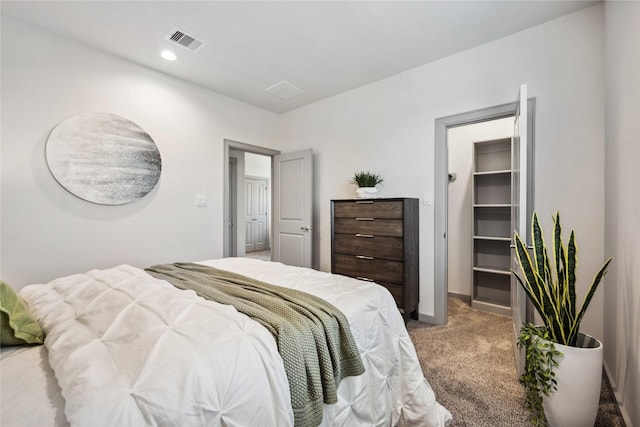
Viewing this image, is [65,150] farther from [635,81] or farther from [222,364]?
[635,81]

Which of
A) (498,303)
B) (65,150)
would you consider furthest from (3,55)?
(498,303)

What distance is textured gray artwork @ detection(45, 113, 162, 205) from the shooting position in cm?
233

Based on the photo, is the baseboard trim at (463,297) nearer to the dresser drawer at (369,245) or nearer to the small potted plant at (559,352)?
the dresser drawer at (369,245)

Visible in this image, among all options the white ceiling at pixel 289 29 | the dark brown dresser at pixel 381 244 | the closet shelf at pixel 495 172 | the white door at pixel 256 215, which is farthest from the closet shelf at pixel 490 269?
the white door at pixel 256 215

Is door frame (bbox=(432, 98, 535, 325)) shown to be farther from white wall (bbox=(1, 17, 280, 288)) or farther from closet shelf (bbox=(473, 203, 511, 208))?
white wall (bbox=(1, 17, 280, 288))

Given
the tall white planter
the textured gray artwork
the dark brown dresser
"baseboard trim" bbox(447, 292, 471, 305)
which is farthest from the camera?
"baseboard trim" bbox(447, 292, 471, 305)

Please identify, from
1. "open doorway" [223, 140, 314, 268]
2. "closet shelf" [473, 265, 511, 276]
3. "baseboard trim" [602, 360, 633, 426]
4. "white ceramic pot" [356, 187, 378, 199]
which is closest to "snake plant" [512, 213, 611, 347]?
"baseboard trim" [602, 360, 633, 426]

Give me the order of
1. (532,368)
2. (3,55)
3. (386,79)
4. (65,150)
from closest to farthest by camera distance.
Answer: (532,368), (3,55), (65,150), (386,79)

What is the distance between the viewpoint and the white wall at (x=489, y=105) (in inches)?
79.9

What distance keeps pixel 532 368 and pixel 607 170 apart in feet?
4.93

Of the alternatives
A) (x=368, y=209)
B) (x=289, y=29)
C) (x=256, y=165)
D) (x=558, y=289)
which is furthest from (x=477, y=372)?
(x=256, y=165)

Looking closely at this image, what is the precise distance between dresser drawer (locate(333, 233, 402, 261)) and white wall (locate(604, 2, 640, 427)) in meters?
1.39

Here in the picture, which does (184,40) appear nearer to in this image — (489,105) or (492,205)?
(489,105)

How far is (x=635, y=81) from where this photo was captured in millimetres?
1356
